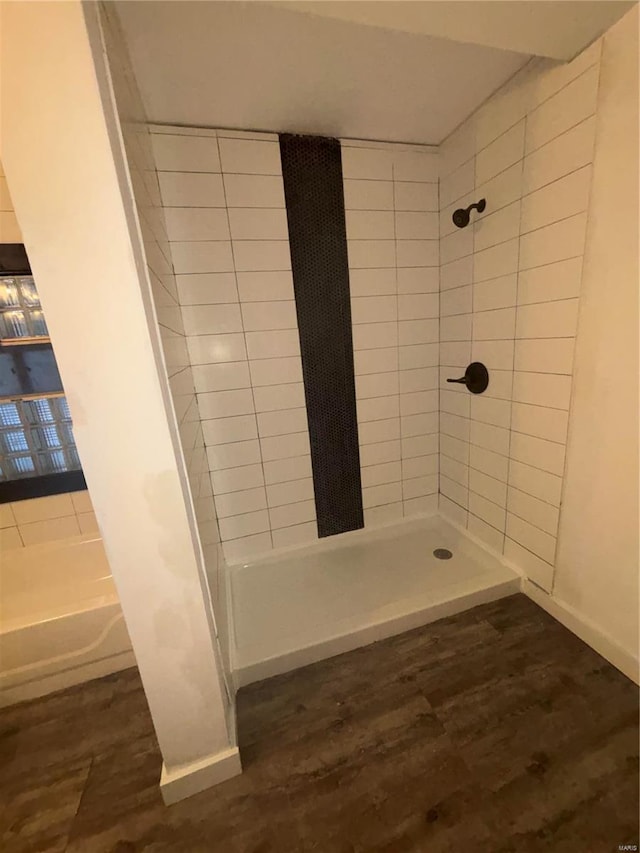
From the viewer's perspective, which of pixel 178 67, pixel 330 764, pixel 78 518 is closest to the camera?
pixel 330 764

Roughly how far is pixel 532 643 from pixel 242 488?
1.53 meters

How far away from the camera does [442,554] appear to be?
201cm

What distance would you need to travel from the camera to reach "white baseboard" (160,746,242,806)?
101 cm

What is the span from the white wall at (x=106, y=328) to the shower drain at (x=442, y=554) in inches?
55.6

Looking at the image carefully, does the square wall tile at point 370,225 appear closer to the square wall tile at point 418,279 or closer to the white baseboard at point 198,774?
the square wall tile at point 418,279

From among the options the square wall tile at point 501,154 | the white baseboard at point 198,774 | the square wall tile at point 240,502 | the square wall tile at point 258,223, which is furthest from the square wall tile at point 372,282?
the white baseboard at point 198,774

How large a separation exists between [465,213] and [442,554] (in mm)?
1802

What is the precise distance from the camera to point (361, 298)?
191cm

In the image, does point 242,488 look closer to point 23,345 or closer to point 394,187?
point 23,345

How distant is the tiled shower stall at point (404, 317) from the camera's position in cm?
135

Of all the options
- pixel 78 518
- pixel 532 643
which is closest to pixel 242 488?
pixel 78 518

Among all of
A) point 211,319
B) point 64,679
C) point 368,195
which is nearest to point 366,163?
point 368,195

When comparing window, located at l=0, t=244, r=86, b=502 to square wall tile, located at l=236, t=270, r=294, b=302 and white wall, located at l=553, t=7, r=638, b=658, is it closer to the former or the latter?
square wall tile, located at l=236, t=270, r=294, b=302

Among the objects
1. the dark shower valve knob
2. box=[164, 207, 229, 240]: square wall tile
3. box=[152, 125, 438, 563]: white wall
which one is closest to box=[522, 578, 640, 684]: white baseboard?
box=[152, 125, 438, 563]: white wall
